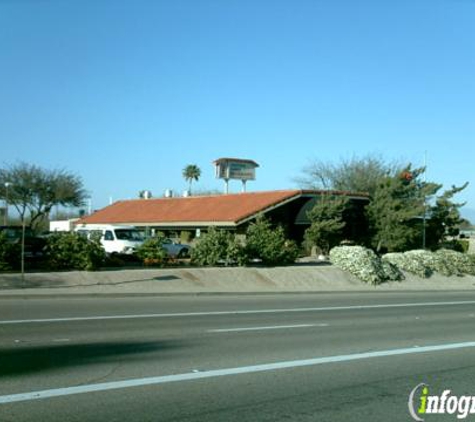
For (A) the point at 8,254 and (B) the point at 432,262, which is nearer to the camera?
(A) the point at 8,254

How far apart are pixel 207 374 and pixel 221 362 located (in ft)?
2.95

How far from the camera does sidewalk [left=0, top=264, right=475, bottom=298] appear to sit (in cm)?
2114

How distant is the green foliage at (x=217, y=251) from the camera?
28.4 metres

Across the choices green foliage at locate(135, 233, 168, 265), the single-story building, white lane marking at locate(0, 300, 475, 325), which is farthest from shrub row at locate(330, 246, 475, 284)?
green foliage at locate(135, 233, 168, 265)

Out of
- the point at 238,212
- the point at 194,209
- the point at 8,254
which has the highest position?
the point at 194,209

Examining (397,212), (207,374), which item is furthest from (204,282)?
(397,212)

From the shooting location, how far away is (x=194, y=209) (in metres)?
46.4

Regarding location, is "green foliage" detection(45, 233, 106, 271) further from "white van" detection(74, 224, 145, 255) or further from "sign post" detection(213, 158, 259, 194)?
"sign post" detection(213, 158, 259, 194)

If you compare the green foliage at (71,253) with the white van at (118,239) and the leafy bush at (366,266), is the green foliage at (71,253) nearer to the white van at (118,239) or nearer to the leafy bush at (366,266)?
the white van at (118,239)

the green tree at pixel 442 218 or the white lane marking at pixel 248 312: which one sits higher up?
the green tree at pixel 442 218

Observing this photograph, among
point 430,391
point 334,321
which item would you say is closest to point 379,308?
point 334,321

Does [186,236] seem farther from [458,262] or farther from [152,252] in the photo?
[458,262]

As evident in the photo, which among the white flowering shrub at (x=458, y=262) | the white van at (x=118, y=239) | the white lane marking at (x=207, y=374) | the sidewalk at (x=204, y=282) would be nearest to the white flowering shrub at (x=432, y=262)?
the white flowering shrub at (x=458, y=262)

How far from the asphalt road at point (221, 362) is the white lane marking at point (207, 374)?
17mm
